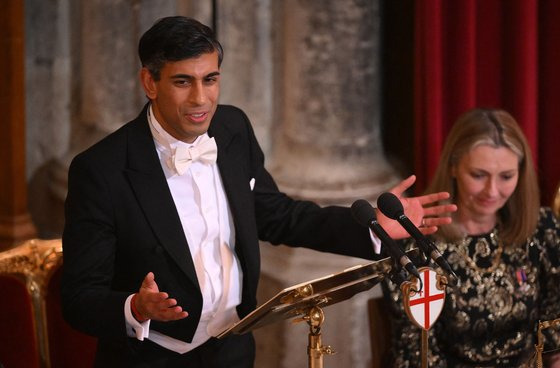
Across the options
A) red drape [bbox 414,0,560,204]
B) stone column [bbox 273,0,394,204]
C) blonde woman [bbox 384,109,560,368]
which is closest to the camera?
blonde woman [bbox 384,109,560,368]

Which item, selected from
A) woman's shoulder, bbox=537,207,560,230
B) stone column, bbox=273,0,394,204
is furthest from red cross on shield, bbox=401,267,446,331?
stone column, bbox=273,0,394,204

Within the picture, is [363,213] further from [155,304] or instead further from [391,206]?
[155,304]

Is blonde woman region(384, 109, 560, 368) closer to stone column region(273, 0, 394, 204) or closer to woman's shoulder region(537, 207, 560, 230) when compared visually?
woman's shoulder region(537, 207, 560, 230)

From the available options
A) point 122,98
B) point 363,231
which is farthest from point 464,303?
point 122,98

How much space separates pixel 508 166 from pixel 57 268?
130 cm

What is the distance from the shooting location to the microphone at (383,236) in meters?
2.03

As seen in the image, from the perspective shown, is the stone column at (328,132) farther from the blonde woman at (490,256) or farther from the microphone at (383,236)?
the microphone at (383,236)

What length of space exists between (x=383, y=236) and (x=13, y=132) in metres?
2.00

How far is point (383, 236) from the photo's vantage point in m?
2.08

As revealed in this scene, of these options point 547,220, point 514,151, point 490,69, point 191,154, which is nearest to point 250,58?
point 490,69

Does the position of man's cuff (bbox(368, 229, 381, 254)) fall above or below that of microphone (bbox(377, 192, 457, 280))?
below

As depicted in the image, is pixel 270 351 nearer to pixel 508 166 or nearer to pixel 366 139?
pixel 366 139

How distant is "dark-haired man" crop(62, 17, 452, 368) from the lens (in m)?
2.32

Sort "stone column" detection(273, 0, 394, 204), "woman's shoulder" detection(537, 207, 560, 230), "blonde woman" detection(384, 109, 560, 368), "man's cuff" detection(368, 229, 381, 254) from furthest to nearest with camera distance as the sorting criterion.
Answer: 1. "stone column" detection(273, 0, 394, 204)
2. "woman's shoulder" detection(537, 207, 560, 230)
3. "blonde woman" detection(384, 109, 560, 368)
4. "man's cuff" detection(368, 229, 381, 254)
